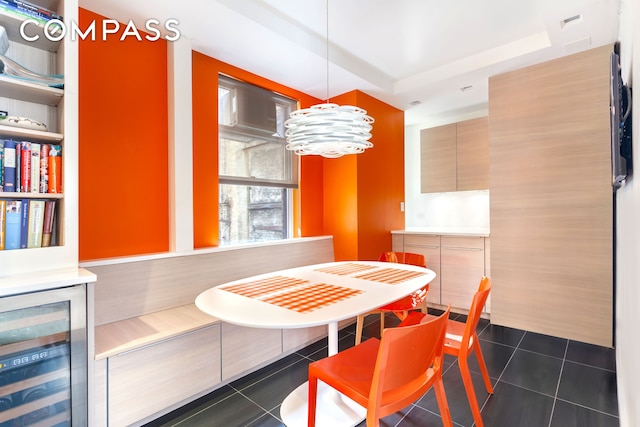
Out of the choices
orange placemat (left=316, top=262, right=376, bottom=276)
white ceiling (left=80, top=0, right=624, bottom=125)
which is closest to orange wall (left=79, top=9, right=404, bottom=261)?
white ceiling (left=80, top=0, right=624, bottom=125)

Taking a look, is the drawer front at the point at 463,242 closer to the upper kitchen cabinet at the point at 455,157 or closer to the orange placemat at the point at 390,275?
the upper kitchen cabinet at the point at 455,157

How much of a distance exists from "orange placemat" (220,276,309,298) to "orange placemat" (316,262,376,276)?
1.21ft

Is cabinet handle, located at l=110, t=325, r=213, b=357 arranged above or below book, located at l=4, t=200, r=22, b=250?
below

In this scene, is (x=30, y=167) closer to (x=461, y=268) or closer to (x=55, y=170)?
(x=55, y=170)

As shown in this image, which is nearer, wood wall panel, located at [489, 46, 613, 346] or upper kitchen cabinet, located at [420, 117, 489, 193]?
wood wall panel, located at [489, 46, 613, 346]

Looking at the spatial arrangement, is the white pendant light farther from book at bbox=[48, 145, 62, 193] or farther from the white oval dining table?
book at bbox=[48, 145, 62, 193]

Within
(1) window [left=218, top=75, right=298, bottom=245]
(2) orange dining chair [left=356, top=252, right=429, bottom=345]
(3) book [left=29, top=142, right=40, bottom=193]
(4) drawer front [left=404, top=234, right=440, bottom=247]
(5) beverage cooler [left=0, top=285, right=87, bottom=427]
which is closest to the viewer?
(5) beverage cooler [left=0, top=285, right=87, bottom=427]

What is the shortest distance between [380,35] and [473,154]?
210 centimetres

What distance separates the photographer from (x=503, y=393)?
2.01 metres

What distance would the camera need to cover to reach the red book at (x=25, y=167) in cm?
155

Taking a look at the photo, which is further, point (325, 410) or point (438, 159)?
point (438, 159)

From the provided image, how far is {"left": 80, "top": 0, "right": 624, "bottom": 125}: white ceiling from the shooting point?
7.09 ft

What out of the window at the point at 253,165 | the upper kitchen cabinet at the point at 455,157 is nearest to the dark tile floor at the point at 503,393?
the window at the point at 253,165

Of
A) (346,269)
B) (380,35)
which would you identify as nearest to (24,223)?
(346,269)
